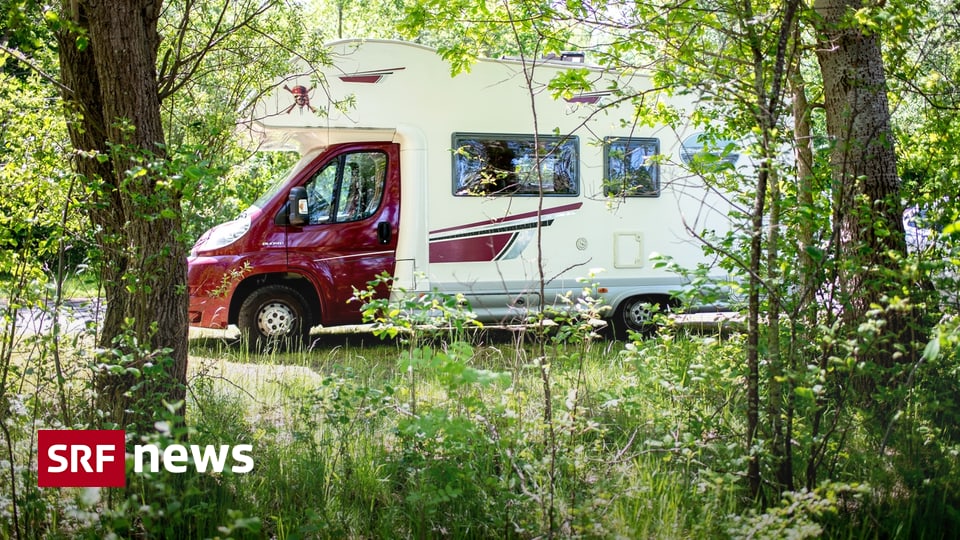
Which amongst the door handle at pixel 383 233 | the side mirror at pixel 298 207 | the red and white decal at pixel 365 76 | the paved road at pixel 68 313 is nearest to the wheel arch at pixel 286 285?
the side mirror at pixel 298 207

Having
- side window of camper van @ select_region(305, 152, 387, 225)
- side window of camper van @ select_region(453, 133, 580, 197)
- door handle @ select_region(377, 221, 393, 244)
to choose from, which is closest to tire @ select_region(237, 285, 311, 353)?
side window of camper van @ select_region(305, 152, 387, 225)

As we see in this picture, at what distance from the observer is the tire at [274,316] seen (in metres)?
8.60

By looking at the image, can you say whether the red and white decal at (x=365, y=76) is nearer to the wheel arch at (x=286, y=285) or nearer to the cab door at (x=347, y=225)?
the cab door at (x=347, y=225)

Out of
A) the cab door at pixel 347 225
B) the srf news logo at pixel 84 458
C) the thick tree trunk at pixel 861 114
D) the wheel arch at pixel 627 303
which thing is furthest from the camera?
the wheel arch at pixel 627 303

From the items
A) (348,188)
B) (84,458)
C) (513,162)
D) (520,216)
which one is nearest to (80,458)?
(84,458)

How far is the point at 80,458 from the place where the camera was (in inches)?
145

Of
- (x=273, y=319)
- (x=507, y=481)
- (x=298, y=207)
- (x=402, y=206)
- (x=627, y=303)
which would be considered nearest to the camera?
(x=507, y=481)

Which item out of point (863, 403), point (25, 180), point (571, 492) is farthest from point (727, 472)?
point (25, 180)

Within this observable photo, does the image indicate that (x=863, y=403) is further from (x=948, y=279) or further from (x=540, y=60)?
(x=540, y=60)

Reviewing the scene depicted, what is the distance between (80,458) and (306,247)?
16.6 ft

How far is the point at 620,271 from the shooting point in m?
9.41

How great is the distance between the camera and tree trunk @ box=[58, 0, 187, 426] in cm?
393

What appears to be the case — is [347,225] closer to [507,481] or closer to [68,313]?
[68,313]

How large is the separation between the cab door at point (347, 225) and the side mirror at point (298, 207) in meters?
0.05
